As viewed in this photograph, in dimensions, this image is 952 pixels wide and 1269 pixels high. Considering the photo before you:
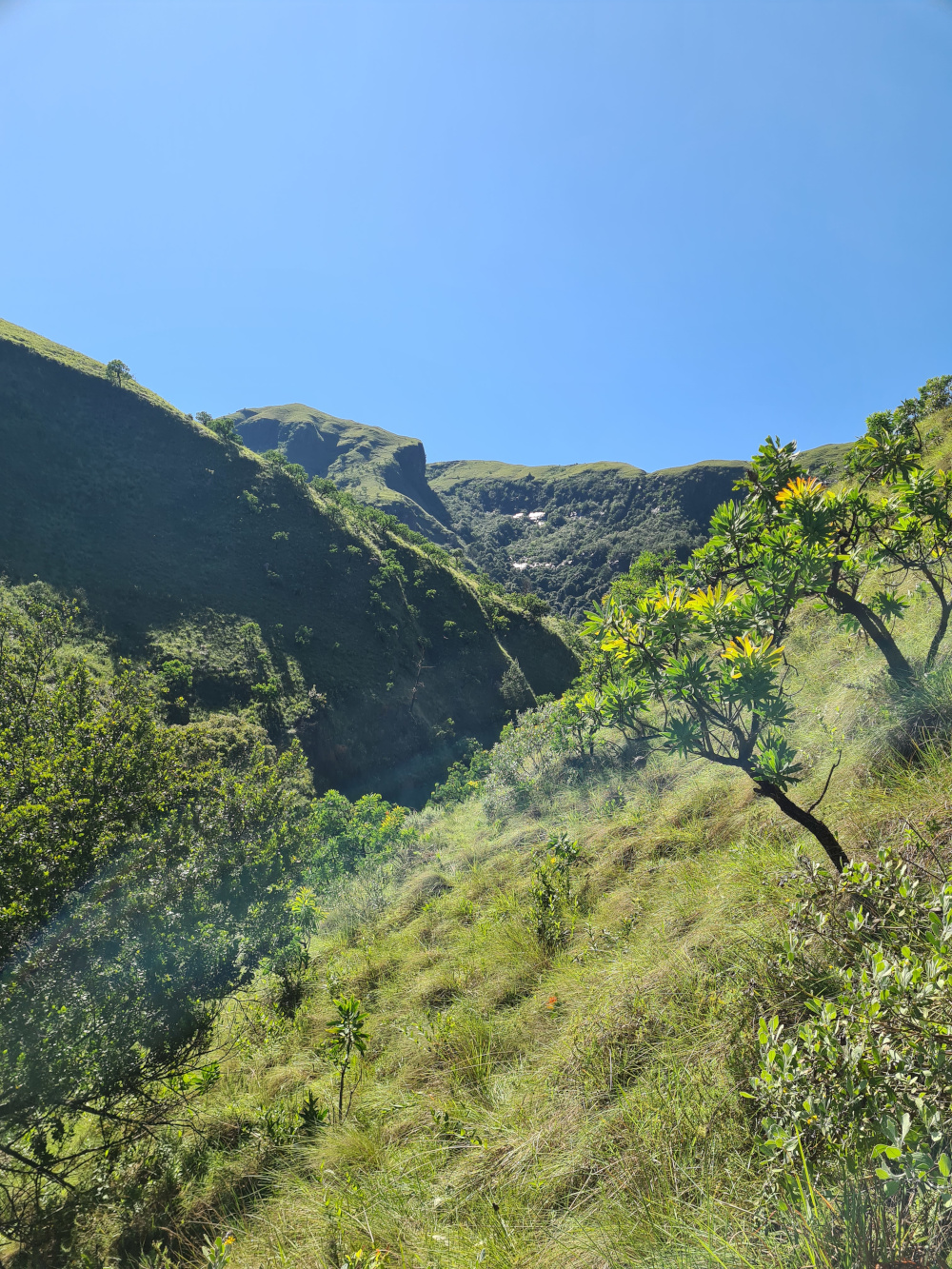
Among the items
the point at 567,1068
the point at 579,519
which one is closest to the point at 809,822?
the point at 567,1068

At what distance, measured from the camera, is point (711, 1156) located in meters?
1.79

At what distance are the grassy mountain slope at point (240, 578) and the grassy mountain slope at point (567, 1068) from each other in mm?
39090

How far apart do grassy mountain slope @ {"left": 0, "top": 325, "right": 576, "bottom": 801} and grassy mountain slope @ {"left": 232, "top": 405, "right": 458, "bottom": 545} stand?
7026 centimetres

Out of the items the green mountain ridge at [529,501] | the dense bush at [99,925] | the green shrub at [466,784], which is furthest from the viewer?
the green mountain ridge at [529,501]

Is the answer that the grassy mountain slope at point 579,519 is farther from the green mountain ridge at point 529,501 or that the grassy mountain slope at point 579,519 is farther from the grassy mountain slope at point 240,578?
the grassy mountain slope at point 240,578

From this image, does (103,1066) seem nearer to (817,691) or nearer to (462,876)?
(462,876)

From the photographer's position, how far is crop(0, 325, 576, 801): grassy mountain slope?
4056 centimetres

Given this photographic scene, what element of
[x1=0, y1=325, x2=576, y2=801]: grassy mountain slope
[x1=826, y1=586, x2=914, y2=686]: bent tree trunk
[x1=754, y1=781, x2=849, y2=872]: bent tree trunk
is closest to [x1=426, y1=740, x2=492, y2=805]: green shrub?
[x1=826, y1=586, x2=914, y2=686]: bent tree trunk

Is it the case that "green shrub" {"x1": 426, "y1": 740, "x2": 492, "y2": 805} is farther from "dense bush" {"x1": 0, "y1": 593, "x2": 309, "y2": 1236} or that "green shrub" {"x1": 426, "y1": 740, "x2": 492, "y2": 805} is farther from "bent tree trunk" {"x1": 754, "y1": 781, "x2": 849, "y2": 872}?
"bent tree trunk" {"x1": 754, "y1": 781, "x2": 849, "y2": 872}

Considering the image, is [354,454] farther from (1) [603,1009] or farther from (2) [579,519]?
(1) [603,1009]

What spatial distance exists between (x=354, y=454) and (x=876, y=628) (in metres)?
161

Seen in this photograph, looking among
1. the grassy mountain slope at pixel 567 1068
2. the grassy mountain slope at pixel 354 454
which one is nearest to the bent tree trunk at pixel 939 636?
the grassy mountain slope at pixel 567 1068

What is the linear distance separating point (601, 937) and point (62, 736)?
4.64 meters

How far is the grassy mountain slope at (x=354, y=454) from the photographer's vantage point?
135 metres
